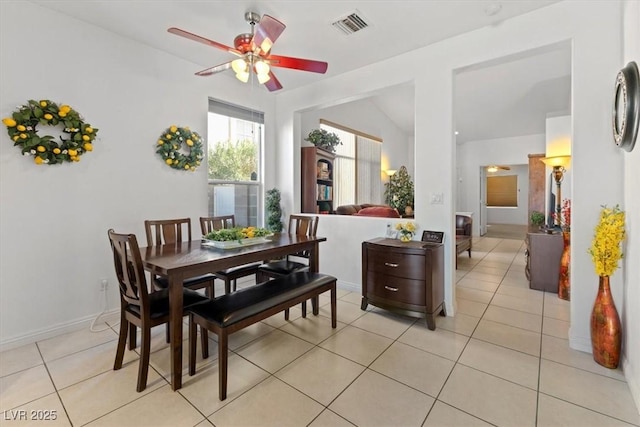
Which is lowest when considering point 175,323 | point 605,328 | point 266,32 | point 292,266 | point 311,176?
point 605,328

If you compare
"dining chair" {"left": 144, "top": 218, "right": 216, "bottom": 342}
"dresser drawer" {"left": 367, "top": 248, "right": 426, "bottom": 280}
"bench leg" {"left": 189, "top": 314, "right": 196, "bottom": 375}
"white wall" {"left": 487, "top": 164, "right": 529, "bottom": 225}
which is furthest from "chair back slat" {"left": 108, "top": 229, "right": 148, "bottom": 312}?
"white wall" {"left": 487, "top": 164, "right": 529, "bottom": 225}

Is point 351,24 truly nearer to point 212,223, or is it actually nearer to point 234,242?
point 234,242

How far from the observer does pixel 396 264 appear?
2875 millimetres

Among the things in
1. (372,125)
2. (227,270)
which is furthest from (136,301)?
(372,125)

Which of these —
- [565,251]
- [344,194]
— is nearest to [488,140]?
[344,194]

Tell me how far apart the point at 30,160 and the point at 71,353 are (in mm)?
1673

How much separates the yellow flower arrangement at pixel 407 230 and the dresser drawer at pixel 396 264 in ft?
1.02

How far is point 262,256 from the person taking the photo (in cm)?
233

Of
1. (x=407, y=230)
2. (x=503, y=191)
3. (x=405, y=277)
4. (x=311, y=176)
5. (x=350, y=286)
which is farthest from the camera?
(x=503, y=191)

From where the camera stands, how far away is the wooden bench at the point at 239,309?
1.79 meters

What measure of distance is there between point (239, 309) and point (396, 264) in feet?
5.31

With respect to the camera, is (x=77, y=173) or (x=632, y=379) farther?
(x=77, y=173)

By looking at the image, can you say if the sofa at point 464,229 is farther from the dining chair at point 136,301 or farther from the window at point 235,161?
the dining chair at point 136,301

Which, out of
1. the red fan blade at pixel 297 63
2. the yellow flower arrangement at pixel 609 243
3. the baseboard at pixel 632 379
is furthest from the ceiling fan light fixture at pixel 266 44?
the baseboard at pixel 632 379
